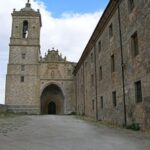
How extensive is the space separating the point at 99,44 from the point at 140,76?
10216 millimetres

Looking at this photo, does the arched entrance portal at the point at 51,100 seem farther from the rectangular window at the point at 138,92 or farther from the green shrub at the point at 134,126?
the rectangular window at the point at 138,92

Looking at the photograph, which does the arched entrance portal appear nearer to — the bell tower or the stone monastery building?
the stone monastery building

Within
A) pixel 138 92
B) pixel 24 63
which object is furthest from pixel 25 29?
pixel 138 92

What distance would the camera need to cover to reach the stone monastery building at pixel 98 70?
12784 mm

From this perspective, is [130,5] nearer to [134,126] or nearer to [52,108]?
[134,126]

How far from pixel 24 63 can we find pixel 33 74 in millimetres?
2270

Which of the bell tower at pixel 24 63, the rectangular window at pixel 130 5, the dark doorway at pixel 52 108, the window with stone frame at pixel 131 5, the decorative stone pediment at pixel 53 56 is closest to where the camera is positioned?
the window with stone frame at pixel 131 5

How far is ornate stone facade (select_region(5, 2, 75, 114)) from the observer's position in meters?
37.3

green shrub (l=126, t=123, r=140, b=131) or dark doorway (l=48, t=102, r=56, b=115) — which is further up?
dark doorway (l=48, t=102, r=56, b=115)

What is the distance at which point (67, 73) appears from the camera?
40.9 metres

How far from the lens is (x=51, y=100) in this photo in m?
43.2

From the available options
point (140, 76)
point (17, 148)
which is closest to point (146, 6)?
point (140, 76)

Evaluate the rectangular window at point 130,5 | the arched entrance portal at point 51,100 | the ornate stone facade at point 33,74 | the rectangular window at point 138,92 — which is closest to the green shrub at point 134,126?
the rectangular window at point 138,92

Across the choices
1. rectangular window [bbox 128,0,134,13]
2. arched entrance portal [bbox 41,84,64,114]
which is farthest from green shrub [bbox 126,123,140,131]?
arched entrance portal [bbox 41,84,64,114]
